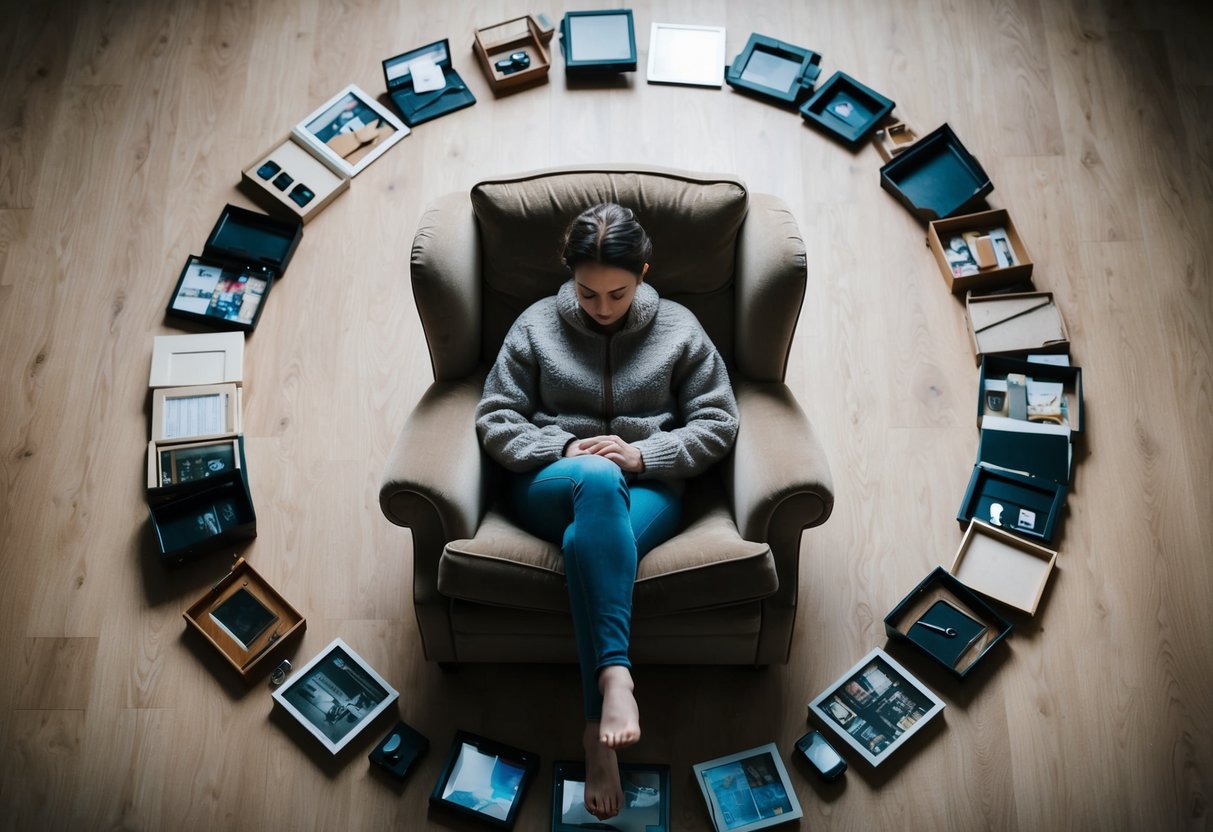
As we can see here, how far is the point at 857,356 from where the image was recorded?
2916 millimetres

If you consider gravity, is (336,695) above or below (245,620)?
below

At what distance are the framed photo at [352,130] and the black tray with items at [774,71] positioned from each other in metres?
1.06

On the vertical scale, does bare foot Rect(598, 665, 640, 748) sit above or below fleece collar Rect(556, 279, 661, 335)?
below

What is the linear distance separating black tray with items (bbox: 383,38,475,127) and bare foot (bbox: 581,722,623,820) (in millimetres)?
2062

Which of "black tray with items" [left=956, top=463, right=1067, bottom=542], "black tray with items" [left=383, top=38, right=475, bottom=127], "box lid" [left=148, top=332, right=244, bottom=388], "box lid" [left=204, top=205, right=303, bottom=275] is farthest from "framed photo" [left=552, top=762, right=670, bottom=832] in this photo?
"black tray with items" [left=383, top=38, right=475, bottom=127]

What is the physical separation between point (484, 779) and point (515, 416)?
2.51 ft

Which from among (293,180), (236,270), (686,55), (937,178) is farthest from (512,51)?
(937,178)

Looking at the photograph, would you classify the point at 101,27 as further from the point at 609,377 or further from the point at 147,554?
the point at 609,377

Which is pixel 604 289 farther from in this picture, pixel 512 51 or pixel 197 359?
pixel 512 51

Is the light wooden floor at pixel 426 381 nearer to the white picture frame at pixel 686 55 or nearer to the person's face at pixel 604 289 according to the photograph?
the white picture frame at pixel 686 55

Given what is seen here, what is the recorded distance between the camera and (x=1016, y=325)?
2863 millimetres

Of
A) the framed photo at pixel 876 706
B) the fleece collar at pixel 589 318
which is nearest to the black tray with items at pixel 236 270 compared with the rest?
the fleece collar at pixel 589 318

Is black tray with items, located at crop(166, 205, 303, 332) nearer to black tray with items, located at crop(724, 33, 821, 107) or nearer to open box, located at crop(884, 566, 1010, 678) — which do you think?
black tray with items, located at crop(724, 33, 821, 107)

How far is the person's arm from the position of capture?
219 centimetres
